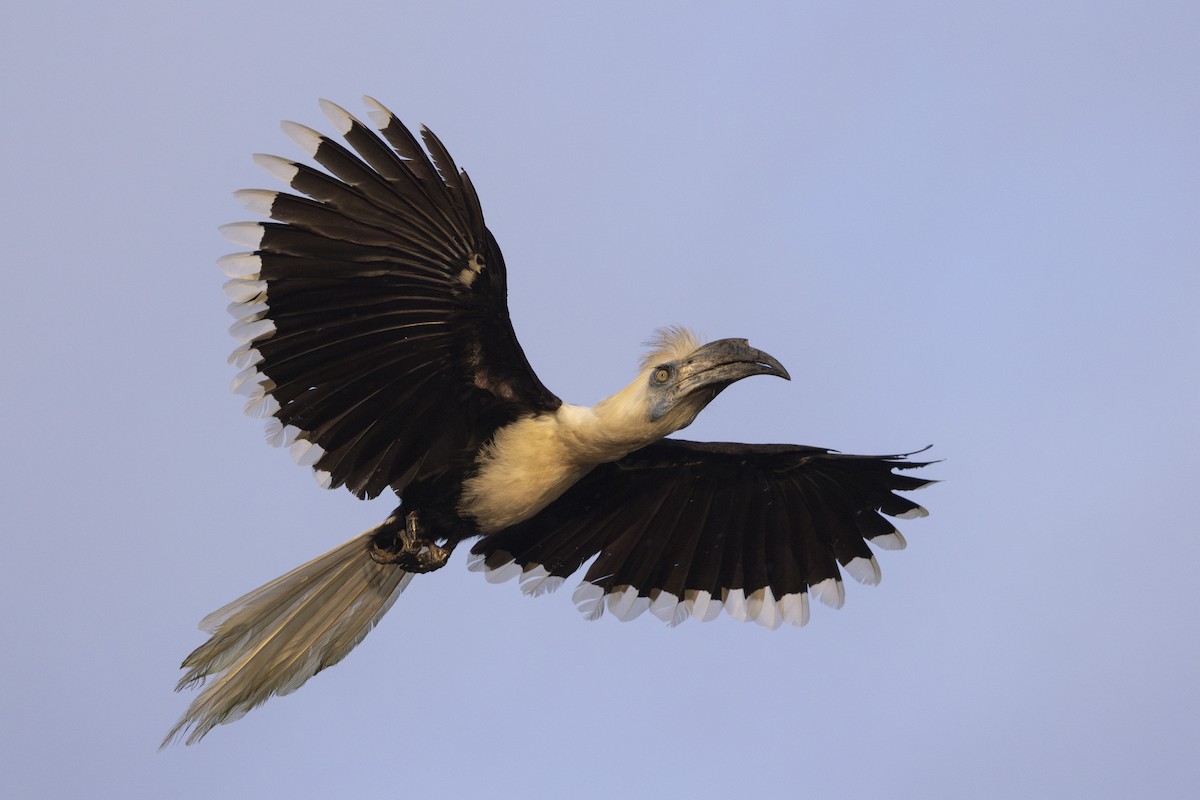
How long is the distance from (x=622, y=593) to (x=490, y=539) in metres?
0.81

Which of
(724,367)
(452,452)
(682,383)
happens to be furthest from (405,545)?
(724,367)

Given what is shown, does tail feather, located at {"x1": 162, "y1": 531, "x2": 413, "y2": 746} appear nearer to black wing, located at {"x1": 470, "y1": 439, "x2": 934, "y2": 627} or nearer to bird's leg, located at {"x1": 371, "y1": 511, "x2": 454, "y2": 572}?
bird's leg, located at {"x1": 371, "y1": 511, "x2": 454, "y2": 572}

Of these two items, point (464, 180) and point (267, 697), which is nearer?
point (464, 180)

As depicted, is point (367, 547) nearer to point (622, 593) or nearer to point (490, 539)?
point (490, 539)

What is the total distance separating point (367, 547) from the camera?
7191mm

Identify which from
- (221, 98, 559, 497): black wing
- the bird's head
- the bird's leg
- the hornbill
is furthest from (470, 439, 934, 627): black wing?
(221, 98, 559, 497): black wing

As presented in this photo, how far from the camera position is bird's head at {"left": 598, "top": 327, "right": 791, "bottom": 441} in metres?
6.66

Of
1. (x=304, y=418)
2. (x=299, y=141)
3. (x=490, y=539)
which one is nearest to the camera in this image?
(x=299, y=141)

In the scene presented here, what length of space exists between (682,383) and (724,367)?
0.20 m

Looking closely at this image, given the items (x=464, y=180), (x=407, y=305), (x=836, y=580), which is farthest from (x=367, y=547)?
(x=836, y=580)

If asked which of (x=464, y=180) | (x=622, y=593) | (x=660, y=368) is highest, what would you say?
(x=464, y=180)

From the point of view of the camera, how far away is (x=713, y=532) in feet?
26.6

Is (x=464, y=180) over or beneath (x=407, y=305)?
over

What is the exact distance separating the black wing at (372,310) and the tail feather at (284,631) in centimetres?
73
